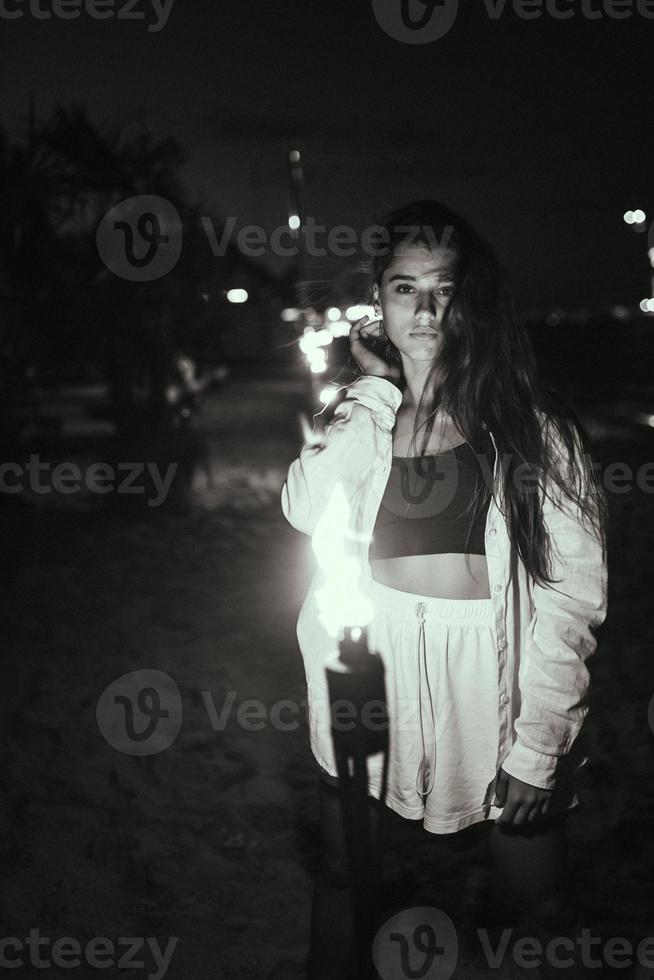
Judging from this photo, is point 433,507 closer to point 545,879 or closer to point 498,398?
point 498,398

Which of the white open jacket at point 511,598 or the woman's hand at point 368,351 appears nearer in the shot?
the white open jacket at point 511,598

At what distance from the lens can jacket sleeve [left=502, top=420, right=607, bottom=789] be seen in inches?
80.4

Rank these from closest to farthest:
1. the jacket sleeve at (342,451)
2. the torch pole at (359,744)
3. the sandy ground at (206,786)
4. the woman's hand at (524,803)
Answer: the torch pole at (359,744) → the woman's hand at (524,803) → the jacket sleeve at (342,451) → the sandy ground at (206,786)

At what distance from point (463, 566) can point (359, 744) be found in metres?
0.57

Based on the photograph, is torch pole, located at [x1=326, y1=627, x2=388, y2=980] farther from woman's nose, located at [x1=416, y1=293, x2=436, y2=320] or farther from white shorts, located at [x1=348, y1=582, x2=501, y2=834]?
woman's nose, located at [x1=416, y1=293, x2=436, y2=320]

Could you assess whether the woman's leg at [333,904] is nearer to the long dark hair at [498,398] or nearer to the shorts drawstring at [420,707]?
the shorts drawstring at [420,707]

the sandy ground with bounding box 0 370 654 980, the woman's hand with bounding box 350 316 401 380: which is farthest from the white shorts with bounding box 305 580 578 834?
the sandy ground with bounding box 0 370 654 980

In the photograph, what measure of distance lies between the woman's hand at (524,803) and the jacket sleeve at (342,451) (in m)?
0.90

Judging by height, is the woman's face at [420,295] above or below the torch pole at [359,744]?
above

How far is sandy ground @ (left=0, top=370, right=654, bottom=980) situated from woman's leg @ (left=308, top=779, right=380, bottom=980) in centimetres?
63

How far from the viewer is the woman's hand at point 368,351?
2.38m

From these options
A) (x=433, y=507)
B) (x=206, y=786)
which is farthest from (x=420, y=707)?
(x=206, y=786)

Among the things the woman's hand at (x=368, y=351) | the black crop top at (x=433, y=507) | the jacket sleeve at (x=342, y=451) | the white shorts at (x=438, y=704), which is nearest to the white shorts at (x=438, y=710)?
the white shorts at (x=438, y=704)

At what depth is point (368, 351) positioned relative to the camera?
2.43 meters
